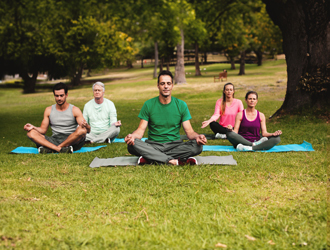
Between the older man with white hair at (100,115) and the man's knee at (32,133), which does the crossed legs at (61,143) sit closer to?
the man's knee at (32,133)

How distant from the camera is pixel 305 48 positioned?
10.2 metres

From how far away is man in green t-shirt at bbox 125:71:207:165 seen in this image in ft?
18.8

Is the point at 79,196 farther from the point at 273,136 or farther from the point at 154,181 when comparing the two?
the point at 273,136

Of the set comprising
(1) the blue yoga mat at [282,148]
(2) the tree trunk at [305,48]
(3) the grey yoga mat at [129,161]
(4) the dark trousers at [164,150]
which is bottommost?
(1) the blue yoga mat at [282,148]

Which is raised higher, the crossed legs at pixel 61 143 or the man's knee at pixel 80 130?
the man's knee at pixel 80 130

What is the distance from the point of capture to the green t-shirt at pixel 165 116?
19.3 feet

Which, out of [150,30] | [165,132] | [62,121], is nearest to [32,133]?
[62,121]

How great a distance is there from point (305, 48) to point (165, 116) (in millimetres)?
6524

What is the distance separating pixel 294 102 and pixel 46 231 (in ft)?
30.1

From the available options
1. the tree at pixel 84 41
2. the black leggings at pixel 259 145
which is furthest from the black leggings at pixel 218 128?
the tree at pixel 84 41

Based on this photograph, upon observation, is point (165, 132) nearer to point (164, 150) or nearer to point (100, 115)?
point (164, 150)

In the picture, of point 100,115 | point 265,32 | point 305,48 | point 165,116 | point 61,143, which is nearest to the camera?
point 165,116

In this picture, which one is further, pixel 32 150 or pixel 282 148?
pixel 32 150

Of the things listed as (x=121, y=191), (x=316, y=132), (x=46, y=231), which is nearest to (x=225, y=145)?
(x=316, y=132)
